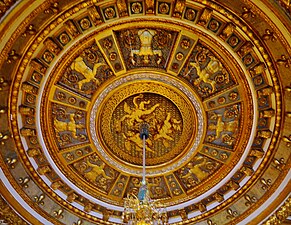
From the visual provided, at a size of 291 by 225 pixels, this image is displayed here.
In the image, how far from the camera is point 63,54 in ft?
29.3

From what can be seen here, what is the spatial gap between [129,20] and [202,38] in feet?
5.30

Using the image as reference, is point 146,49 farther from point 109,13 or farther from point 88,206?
point 88,206

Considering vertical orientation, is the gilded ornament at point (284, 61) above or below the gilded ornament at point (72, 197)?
above

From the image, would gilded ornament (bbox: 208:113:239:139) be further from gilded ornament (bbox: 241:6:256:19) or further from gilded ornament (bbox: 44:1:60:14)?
gilded ornament (bbox: 44:1:60:14)

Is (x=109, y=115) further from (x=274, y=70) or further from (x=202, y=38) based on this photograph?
(x=274, y=70)

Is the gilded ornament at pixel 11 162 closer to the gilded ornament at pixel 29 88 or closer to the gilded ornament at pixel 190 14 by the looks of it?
the gilded ornament at pixel 29 88

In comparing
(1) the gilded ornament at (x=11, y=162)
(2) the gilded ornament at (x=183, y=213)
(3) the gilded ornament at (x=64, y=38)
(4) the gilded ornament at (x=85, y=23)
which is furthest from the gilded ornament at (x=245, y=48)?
(1) the gilded ornament at (x=11, y=162)

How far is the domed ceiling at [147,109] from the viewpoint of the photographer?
8.20 meters

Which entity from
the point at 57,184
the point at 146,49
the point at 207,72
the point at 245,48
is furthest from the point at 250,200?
the point at 57,184

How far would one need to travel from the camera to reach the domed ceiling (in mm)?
8203

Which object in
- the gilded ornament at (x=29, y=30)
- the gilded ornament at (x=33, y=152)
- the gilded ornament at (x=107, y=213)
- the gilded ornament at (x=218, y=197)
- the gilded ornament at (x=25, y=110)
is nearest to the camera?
the gilded ornament at (x=29, y=30)

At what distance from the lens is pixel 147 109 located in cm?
1018

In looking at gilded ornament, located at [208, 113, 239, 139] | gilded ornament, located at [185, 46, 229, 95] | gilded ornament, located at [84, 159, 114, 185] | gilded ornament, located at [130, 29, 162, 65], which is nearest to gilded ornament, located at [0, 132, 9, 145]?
gilded ornament, located at [84, 159, 114, 185]

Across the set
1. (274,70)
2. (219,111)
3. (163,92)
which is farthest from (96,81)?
(274,70)
